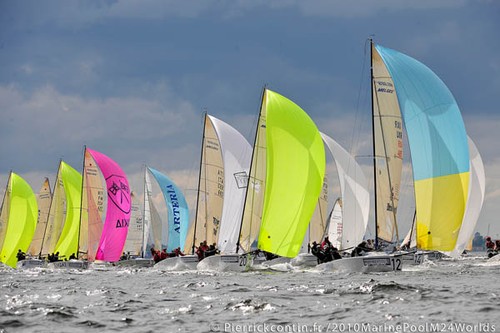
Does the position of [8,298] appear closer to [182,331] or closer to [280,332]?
[182,331]

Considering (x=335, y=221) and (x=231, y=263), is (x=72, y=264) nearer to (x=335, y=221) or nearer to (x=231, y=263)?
(x=231, y=263)

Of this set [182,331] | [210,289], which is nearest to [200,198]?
[210,289]

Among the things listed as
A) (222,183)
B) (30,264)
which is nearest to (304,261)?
(222,183)

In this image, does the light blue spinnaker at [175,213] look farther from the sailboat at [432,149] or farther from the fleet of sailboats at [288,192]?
the sailboat at [432,149]

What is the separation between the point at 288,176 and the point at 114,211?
61.5 feet

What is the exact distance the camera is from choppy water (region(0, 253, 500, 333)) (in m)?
13.1

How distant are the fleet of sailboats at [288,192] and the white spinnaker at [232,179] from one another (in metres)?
0.06

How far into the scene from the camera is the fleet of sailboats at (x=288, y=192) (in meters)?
27.0

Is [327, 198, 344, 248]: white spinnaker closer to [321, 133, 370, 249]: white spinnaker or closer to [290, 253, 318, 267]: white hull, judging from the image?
[321, 133, 370, 249]: white spinnaker

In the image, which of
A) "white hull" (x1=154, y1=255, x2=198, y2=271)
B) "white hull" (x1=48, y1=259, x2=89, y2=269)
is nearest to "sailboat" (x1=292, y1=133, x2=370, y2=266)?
"white hull" (x1=154, y1=255, x2=198, y2=271)

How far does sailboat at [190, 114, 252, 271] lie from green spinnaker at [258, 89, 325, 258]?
6.26 metres

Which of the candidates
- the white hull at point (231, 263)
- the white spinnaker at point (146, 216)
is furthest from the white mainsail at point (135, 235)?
the white hull at point (231, 263)

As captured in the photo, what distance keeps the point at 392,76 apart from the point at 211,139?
1487cm

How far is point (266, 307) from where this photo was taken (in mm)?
Result: 15602
